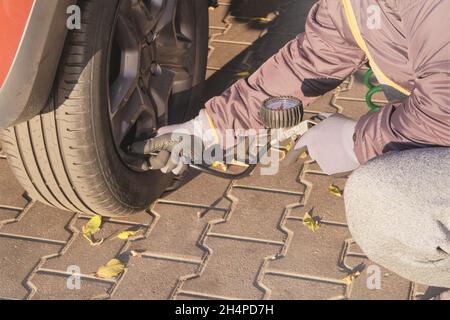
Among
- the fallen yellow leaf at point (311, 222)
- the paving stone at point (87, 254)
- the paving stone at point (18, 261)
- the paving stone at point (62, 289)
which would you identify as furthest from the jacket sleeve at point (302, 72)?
the paving stone at point (18, 261)

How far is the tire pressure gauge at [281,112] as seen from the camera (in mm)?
2955

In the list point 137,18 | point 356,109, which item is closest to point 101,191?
point 137,18

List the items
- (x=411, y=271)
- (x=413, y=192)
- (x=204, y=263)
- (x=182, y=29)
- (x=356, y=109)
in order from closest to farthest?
1. (x=413, y=192)
2. (x=411, y=271)
3. (x=204, y=263)
4. (x=182, y=29)
5. (x=356, y=109)

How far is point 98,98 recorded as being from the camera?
292cm

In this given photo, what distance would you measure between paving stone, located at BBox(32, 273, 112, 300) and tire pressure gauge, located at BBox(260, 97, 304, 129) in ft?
2.83

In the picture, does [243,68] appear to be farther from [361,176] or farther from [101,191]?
[361,176]

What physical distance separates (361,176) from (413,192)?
0.17 meters

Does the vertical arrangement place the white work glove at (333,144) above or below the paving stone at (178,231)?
above

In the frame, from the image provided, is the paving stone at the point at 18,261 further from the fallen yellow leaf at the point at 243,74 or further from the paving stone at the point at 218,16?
the paving stone at the point at 218,16

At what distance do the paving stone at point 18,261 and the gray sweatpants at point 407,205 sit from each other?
1297 mm

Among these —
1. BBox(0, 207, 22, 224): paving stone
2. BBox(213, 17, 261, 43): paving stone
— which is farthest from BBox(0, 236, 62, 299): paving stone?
BBox(213, 17, 261, 43): paving stone

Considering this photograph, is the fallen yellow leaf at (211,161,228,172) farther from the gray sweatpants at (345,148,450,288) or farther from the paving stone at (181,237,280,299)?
the gray sweatpants at (345,148,450,288)

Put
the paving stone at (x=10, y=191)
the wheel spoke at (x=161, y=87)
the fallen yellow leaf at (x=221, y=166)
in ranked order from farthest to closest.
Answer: the fallen yellow leaf at (x=221, y=166)
the paving stone at (x=10, y=191)
the wheel spoke at (x=161, y=87)

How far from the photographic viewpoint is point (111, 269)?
131 inches
